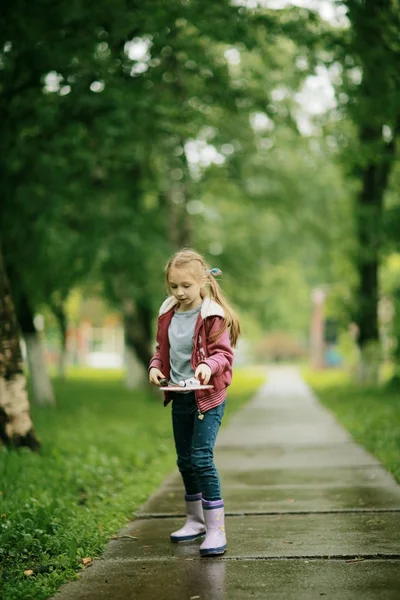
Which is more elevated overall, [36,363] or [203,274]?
[203,274]

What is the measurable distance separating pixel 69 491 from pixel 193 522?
2.01 meters

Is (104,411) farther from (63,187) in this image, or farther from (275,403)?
(63,187)

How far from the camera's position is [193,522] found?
5.16 metres

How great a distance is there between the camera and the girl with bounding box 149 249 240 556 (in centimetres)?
480

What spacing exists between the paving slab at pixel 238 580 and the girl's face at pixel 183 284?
4.92 feet

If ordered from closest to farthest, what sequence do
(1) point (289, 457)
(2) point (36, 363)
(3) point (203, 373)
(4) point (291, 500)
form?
(3) point (203, 373) → (4) point (291, 500) → (1) point (289, 457) → (2) point (36, 363)

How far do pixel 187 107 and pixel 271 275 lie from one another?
1732cm

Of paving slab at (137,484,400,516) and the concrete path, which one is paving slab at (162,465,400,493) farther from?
paving slab at (137,484,400,516)

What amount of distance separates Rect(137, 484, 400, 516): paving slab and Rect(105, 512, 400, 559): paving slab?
0.85ft

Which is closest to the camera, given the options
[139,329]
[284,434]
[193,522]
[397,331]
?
[193,522]

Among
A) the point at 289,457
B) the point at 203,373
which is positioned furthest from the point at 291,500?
the point at 289,457

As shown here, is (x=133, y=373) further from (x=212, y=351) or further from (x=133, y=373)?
(x=212, y=351)

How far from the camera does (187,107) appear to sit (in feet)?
→ 40.3

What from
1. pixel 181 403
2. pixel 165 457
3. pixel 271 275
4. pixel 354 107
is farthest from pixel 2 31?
pixel 271 275
